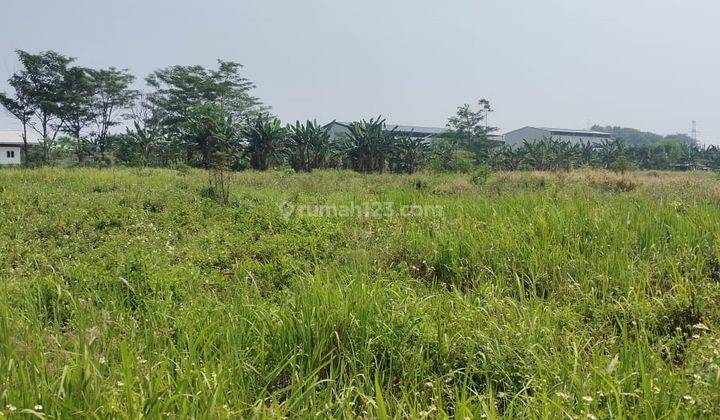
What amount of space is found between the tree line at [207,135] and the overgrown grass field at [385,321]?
51.9 ft

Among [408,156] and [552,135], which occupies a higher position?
[552,135]

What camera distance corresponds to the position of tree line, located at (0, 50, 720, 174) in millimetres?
23953

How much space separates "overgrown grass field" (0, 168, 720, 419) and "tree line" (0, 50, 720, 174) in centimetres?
1582

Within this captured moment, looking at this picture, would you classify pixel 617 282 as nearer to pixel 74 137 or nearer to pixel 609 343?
pixel 609 343

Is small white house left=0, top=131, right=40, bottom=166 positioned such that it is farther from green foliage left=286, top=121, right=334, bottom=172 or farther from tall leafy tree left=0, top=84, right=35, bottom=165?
green foliage left=286, top=121, right=334, bottom=172

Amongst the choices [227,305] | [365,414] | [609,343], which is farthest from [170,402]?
[609,343]

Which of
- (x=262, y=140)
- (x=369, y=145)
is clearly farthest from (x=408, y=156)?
(x=262, y=140)

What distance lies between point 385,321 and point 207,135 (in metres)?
22.0

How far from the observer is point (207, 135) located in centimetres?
2273

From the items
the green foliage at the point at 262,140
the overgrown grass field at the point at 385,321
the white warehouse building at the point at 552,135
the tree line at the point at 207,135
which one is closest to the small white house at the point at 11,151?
the tree line at the point at 207,135

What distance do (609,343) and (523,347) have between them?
0.60 m

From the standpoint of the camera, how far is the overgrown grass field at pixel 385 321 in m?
1.91

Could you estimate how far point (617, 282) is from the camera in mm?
3445

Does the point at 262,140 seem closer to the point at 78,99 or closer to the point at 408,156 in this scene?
the point at 408,156
